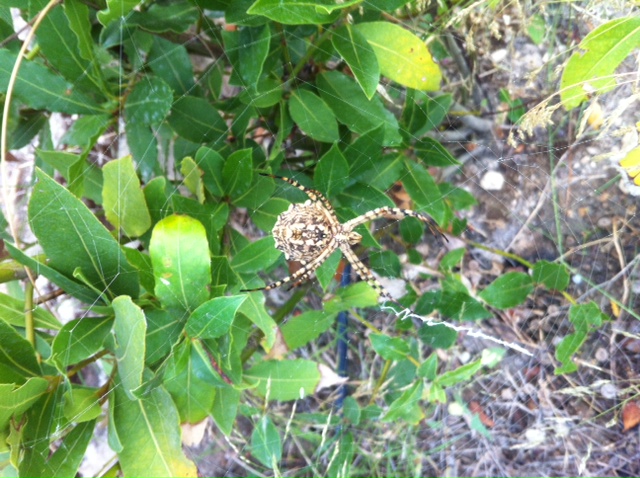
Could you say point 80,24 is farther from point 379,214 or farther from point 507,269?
point 507,269

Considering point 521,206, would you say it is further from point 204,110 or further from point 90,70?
point 90,70

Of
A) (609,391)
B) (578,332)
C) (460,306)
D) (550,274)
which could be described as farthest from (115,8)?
(609,391)

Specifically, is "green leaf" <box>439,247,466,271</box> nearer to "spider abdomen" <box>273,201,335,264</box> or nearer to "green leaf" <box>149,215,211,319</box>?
"spider abdomen" <box>273,201,335,264</box>

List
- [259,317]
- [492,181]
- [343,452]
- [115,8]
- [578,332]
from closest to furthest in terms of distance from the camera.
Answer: [115,8], [259,317], [578,332], [343,452], [492,181]

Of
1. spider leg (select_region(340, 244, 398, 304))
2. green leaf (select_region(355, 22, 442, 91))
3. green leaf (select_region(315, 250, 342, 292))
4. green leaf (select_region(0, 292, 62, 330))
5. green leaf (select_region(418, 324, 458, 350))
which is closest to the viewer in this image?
green leaf (select_region(0, 292, 62, 330))

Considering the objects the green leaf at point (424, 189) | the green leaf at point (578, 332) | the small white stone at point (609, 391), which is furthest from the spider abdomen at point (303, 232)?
the small white stone at point (609, 391)

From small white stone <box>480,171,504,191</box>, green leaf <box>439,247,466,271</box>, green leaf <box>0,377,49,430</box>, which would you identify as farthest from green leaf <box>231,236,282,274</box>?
small white stone <box>480,171,504,191</box>
